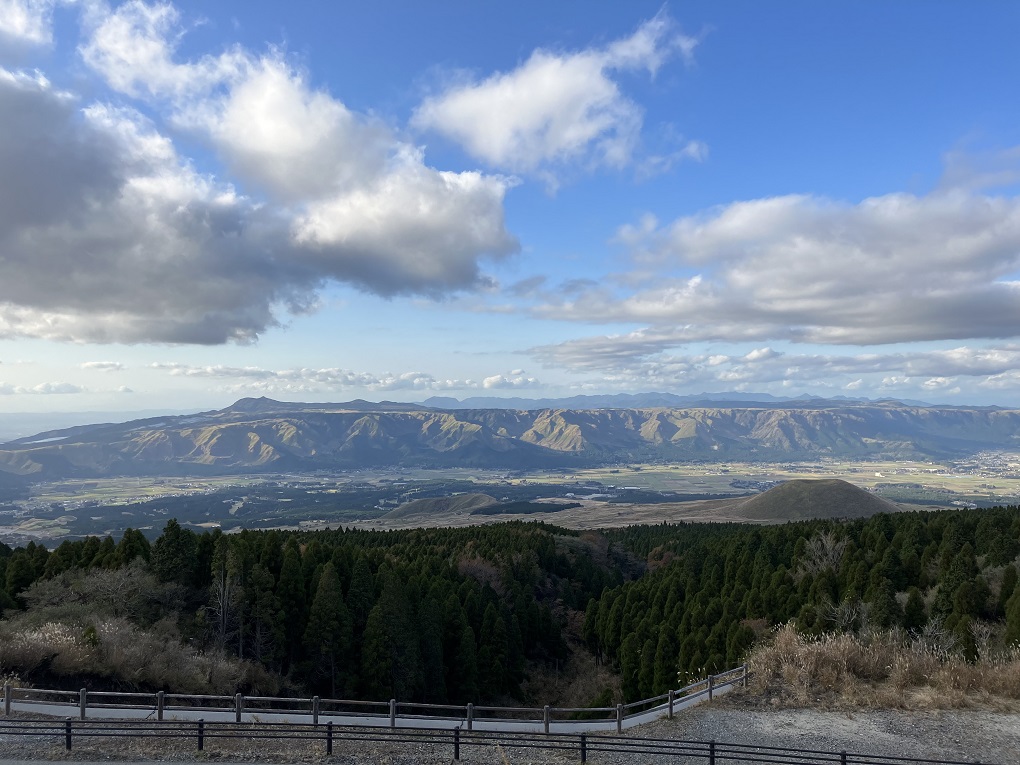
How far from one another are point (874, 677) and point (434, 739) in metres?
18.5

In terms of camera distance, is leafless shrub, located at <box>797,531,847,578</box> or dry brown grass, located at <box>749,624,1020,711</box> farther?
leafless shrub, located at <box>797,531,847,578</box>

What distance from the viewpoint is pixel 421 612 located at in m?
62.8

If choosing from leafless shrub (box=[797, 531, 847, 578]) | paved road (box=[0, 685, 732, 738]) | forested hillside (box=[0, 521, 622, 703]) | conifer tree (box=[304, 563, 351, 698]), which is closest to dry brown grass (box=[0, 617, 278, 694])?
forested hillside (box=[0, 521, 622, 703])

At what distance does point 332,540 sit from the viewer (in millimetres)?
116938

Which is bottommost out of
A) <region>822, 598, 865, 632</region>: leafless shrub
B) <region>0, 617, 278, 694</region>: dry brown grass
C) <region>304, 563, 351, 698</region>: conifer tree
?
<region>304, 563, 351, 698</region>: conifer tree

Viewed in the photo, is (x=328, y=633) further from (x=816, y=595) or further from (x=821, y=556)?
(x=821, y=556)

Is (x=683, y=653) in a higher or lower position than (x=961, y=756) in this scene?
lower

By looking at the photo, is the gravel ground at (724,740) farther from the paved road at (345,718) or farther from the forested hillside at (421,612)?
the forested hillside at (421,612)

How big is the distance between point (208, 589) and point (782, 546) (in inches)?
2964

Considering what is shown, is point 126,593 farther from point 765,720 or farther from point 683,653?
point 683,653

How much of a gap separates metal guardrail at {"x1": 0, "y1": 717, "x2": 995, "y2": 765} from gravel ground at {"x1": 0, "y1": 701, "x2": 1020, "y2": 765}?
8.3 inches

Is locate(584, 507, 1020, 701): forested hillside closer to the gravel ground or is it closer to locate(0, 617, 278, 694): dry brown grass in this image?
the gravel ground

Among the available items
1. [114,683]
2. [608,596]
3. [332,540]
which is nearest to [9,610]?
[114,683]

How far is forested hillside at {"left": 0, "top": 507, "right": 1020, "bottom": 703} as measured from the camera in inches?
1409
